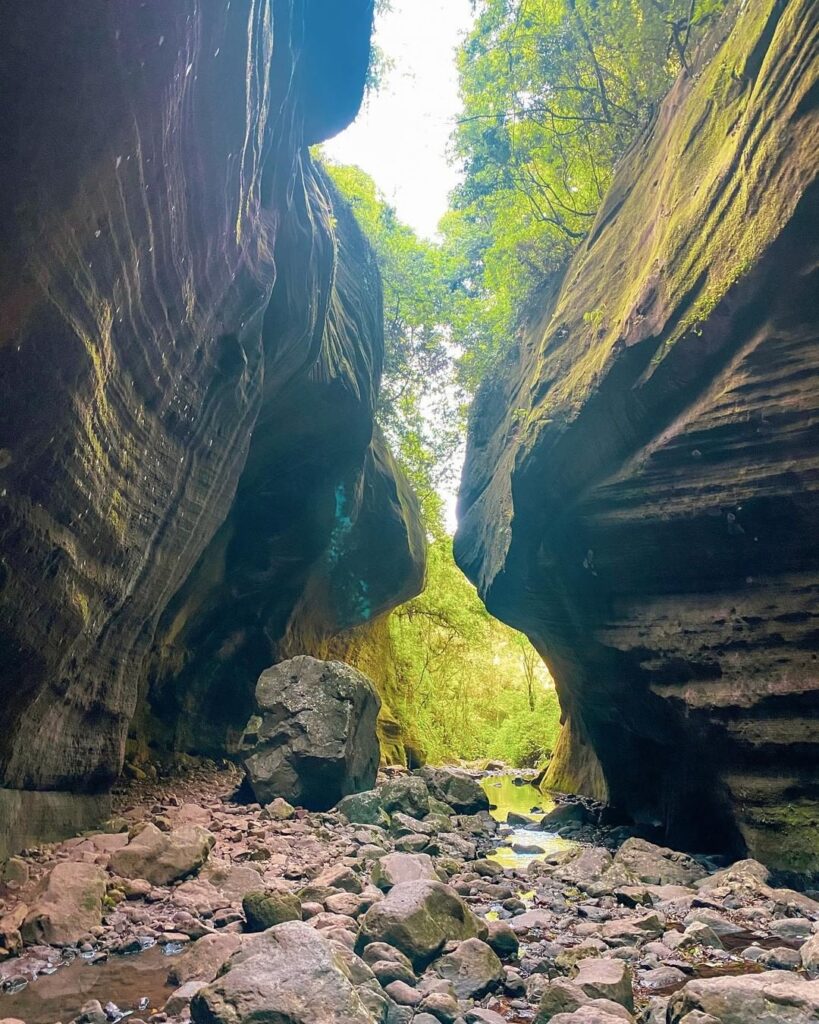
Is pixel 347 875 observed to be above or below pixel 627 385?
below

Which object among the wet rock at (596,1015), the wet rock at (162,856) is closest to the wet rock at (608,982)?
the wet rock at (596,1015)

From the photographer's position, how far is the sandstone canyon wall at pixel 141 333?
3.09m

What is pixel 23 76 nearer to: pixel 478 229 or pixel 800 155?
pixel 800 155

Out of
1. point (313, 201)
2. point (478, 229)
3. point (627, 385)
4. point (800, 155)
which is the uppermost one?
point (478, 229)

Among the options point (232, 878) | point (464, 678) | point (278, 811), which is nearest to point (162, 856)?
point (232, 878)

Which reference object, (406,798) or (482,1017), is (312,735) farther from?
(482,1017)

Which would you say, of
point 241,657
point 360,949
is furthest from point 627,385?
point 241,657

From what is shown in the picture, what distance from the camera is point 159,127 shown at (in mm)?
3738

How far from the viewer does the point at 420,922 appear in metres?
3.77

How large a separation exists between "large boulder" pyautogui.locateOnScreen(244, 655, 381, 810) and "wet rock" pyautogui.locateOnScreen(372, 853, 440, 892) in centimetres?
350

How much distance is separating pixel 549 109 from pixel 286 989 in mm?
12511

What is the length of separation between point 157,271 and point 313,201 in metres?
6.07

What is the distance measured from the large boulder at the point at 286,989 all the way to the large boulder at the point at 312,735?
6.05 metres

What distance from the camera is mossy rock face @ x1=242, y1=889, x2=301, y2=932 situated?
→ 4062 mm
